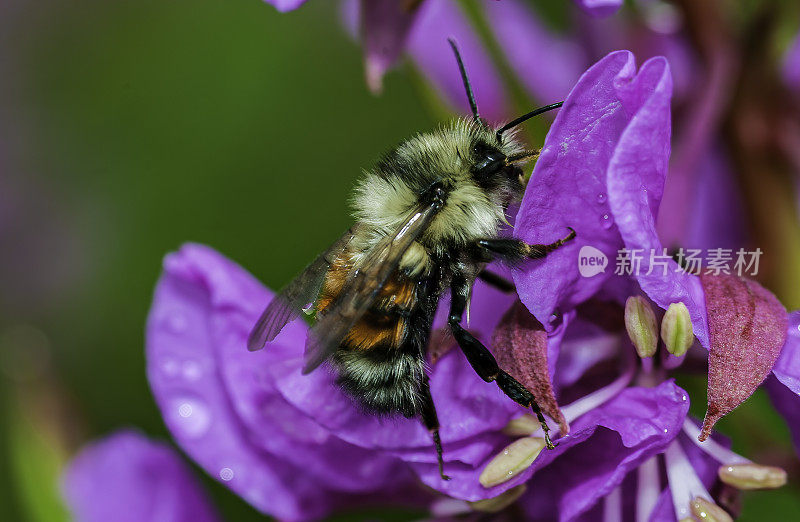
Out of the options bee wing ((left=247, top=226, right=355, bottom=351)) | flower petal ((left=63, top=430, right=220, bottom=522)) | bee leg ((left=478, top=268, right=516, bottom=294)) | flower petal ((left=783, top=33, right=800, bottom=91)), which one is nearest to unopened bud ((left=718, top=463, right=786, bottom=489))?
bee leg ((left=478, top=268, right=516, bottom=294))

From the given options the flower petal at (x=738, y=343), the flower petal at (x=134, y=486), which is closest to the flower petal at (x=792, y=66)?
the flower petal at (x=738, y=343)

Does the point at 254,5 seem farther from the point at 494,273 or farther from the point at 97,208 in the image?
the point at 494,273

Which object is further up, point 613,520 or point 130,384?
point 613,520

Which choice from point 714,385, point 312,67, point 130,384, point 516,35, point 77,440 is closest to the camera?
point 714,385

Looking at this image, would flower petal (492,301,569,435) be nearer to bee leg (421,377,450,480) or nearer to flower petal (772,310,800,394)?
bee leg (421,377,450,480)

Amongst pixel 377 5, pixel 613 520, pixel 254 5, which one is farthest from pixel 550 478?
pixel 254 5

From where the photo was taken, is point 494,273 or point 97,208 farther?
point 97,208

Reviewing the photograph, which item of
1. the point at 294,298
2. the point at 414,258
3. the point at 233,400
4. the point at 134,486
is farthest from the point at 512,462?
the point at 134,486
